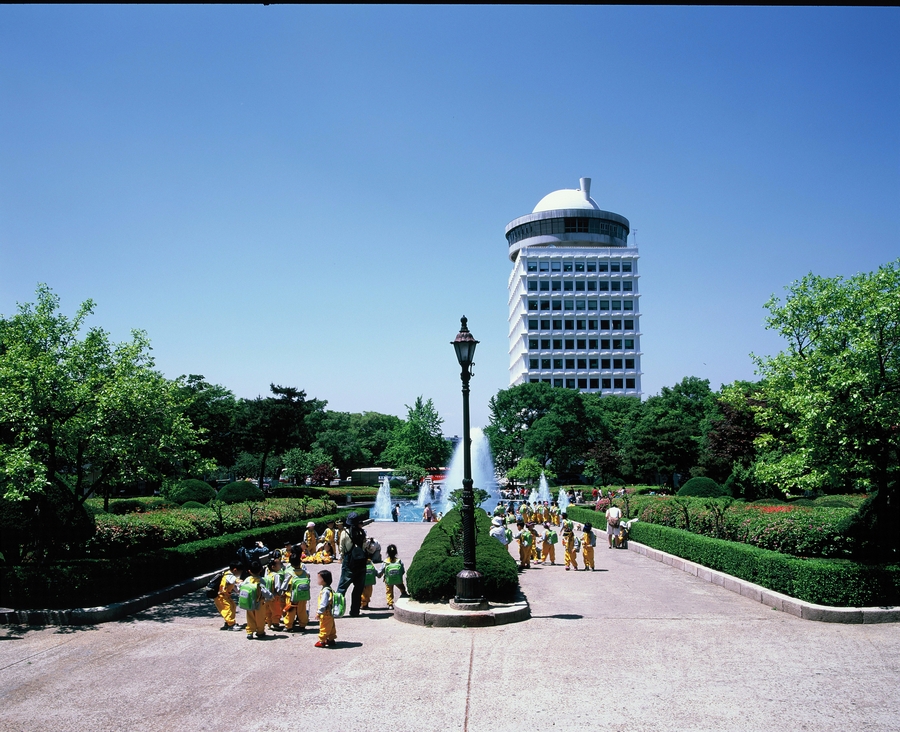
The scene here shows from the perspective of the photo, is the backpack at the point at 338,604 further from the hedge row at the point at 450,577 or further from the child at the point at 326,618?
the hedge row at the point at 450,577

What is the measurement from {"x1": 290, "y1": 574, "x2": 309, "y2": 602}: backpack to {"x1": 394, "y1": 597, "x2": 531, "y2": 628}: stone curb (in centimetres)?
184

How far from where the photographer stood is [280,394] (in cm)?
6259

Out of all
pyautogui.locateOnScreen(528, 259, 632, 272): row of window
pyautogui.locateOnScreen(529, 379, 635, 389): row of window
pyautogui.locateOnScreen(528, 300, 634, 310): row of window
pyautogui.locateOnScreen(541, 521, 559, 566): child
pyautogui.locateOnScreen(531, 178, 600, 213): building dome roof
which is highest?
pyautogui.locateOnScreen(531, 178, 600, 213): building dome roof

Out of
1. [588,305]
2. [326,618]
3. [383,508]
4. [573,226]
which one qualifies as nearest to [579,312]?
[588,305]

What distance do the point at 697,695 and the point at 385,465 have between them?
88749 millimetres

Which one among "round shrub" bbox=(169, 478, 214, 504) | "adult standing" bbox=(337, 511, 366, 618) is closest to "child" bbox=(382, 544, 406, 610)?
"adult standing" bbox=(337, 511, 366, 618)

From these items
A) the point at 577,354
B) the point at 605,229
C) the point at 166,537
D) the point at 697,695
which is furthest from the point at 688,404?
the point at 697,695

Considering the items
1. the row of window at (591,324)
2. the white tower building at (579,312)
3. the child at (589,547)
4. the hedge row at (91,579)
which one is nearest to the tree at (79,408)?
the hedge row at (91,579)

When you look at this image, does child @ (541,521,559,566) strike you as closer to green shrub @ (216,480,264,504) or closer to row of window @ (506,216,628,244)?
green shrub @ (216,480,264,504)

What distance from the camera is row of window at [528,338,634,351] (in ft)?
351

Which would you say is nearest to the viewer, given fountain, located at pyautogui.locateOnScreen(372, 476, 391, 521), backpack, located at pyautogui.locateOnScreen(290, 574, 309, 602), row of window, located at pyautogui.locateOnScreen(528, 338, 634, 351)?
backpack, located at pyautogui.locateOnScreen(290, 574, 309, 602)

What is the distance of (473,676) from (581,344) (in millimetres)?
100993

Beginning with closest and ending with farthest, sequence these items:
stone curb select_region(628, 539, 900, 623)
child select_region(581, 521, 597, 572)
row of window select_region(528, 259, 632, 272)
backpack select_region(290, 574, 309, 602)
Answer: backpack select_region(290, 574, 309, 602) → stone curb select_region(628, 539, 900, 623) → child select_region(581, 521, 597, 572) → row of window select_region(528, 259, 632, 272)

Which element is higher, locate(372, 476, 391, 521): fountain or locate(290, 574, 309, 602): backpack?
locate(290, 574, 309, 602): backpack
